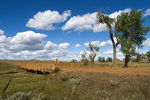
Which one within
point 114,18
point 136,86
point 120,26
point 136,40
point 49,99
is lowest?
point 49,99

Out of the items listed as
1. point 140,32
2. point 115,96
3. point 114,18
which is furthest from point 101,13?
point 115,96

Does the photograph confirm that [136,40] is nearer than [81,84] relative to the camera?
No

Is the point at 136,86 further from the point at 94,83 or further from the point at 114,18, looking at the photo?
the point at 114,18

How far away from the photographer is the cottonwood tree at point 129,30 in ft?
93.0

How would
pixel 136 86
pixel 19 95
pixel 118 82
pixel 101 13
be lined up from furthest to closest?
pixel 101 13 → pixel 118 82 → pixel 136 86 → pixel 19 95

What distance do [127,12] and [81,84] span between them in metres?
26.0

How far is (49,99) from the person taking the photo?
9500 millimetres

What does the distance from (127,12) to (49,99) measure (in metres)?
30.0

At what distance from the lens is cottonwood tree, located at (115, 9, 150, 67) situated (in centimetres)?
2834

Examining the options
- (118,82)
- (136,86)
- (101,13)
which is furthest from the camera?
(101,13)

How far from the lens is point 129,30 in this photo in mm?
30656

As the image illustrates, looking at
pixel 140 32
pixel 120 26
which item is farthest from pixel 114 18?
pixel 140 32

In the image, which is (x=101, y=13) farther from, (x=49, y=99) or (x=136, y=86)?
(x=49, y=99)

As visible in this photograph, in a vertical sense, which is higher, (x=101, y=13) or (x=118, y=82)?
(x=101, y=13)
